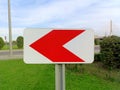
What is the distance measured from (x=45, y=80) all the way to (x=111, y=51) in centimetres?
526

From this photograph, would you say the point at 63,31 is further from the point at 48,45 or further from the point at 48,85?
the point at 48,85

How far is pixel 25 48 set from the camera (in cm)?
230

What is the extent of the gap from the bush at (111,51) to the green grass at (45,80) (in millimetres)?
2672

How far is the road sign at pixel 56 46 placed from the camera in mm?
2279

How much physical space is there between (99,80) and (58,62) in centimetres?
776

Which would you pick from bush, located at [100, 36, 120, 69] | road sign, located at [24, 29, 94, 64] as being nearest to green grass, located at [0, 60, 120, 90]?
bush, located at [100, 36, 120, 69]

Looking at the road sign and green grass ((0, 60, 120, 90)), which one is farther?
green grass ((0, 60, 120, 90))

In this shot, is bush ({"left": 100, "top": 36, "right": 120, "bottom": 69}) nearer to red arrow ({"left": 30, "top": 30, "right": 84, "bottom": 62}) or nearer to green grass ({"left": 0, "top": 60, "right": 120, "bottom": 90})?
green grass ({"left": 0, "top": 60, "right": 120, "bottom": 90})

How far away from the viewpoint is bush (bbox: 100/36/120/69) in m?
13.3

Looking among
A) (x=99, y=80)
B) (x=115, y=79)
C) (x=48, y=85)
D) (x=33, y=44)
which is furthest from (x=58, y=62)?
(x=115, y=79)

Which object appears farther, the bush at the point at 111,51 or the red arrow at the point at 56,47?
the bush at the point at 111,51

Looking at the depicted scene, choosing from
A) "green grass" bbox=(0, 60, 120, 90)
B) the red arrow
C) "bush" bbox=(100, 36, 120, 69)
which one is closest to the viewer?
the red arrow

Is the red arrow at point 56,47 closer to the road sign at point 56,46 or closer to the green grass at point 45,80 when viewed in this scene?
the road sign at point 56,46

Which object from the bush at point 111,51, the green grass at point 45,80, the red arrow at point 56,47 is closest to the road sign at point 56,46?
the red arrow at point 56,47
